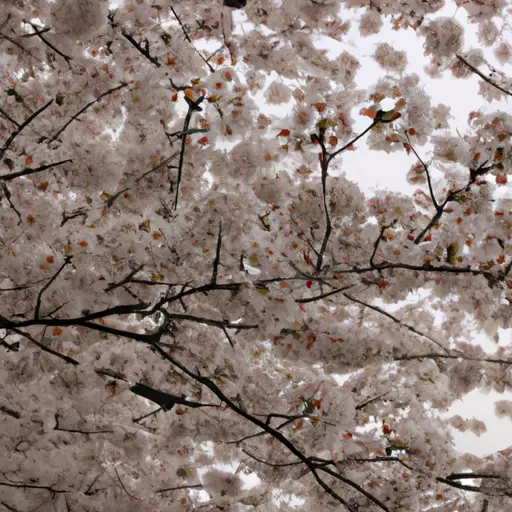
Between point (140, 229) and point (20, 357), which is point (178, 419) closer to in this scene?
point (20, 357)

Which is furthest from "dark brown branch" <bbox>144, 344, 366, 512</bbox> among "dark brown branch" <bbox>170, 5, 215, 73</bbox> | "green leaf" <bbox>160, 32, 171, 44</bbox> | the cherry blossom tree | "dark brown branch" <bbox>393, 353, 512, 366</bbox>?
"green leaf" <bbox>160, 32, 171, 44</bbox>

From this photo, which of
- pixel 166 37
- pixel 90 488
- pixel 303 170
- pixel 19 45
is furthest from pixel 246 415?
pixel 166 37

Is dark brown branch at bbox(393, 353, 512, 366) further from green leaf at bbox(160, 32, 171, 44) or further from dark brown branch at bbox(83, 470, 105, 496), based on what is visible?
green leaf at bbox(160, 32, 171, 44)

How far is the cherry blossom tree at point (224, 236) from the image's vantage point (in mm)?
3205

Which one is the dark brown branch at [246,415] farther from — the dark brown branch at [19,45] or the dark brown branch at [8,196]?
the dark brown branch at [19,45]

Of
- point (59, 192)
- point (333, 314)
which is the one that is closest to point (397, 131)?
point (333, 314)

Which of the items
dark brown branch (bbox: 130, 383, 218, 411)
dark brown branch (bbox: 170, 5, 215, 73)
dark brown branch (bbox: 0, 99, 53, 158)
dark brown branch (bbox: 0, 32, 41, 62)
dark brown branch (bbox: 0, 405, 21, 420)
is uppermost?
dark brown branch (bbox: 170, 5, 215, 73)

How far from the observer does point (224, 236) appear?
10.4ft

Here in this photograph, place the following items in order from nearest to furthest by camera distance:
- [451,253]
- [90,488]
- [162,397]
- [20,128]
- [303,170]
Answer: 1. [20,128]
2. [162,397]
3. [451,253]
4. [303,170]
5. [90,488]

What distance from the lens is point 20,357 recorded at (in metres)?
3.78

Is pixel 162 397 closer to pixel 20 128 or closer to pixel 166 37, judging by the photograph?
pixel 20 128

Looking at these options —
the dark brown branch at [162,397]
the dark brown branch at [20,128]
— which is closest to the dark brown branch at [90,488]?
the dark brown branch at [162,397]

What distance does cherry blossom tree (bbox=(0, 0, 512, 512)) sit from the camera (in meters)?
3.21

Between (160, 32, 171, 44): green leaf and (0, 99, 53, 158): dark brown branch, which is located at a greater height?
(160, 32, 171, 44): green leaf
